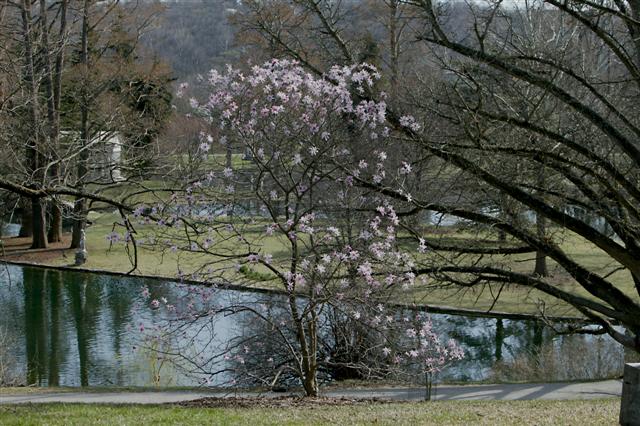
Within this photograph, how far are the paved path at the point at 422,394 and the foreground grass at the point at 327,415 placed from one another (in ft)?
8.36

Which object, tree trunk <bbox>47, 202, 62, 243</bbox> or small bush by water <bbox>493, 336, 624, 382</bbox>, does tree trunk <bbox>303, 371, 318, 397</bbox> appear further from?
tree trunk <bbox>47, 202, 62, 243</bbox>

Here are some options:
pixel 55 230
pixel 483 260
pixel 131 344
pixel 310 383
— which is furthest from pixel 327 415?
pixel 55 230

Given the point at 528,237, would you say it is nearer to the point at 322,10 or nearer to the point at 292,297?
the point at 292,297

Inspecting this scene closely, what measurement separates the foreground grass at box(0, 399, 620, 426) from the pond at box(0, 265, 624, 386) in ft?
14.8

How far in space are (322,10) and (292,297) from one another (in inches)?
189

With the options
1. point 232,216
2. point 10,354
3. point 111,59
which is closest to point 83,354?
point 10,354

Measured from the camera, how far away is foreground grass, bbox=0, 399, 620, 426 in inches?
342

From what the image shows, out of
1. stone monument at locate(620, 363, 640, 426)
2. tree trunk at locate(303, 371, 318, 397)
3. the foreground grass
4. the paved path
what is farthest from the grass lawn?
stone monument at locate(620, 363, 640, 426)

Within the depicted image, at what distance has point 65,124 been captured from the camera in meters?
41.0

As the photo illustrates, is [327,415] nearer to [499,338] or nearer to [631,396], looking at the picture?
[631,396]

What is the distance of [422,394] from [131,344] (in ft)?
30.4

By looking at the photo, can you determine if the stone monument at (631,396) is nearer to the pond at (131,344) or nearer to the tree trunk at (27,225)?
the pond at (131,344)

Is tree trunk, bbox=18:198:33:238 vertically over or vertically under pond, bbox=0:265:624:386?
over

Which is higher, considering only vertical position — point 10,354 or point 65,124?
point 65,124
